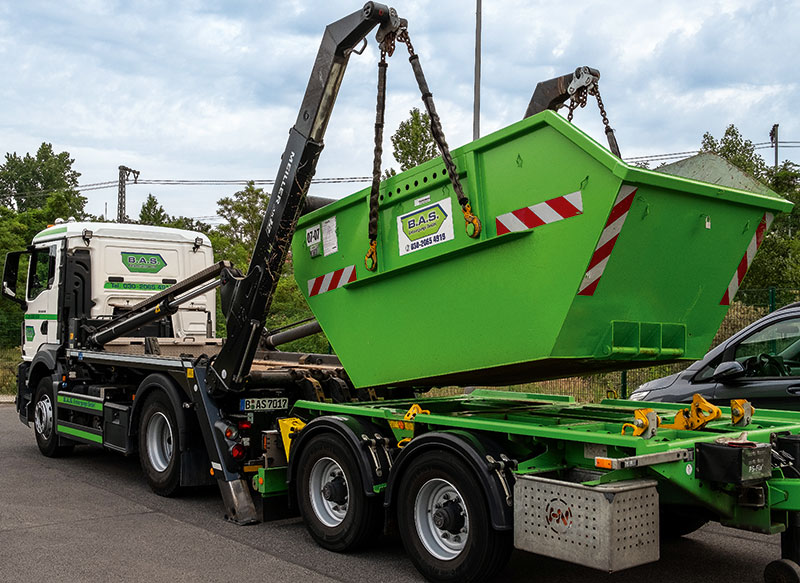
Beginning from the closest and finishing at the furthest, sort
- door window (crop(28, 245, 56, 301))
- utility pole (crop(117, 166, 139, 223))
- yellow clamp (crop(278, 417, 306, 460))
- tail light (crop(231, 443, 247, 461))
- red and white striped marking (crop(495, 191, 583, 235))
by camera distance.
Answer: red and white striped marking (crop(495, 191, 583, 235)), yellow clamp (crop(278, 417, 306, 460)), tail light (crop(231, 443, 247, 461)), door window (crop(28, 245, 56, 301)), utility pole (crop(117, 166, 139, 223))

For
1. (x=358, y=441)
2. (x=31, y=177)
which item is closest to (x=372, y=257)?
(x=358, y=441)

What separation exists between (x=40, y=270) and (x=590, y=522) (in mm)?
8392

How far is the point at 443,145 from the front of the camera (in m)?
5.43

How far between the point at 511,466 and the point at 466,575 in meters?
0.69

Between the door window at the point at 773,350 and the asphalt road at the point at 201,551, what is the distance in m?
1.44

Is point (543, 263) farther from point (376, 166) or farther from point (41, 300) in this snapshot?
point (41, 300)

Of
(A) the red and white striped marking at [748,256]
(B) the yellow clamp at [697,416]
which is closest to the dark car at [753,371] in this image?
(A) the red and white striped marking at [748,256]

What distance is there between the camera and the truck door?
9.88m

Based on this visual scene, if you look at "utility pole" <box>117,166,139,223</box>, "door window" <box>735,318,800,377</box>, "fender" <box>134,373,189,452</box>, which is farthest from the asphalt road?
"utility pole" <box>117,166,139,223</box>

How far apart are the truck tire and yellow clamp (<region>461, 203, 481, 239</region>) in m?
3.73

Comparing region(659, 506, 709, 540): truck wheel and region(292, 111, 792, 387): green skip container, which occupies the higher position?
region(292, 111, 792, 387): green skip container

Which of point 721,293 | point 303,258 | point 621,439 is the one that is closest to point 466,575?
point 621,439

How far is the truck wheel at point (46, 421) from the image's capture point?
32.3ft

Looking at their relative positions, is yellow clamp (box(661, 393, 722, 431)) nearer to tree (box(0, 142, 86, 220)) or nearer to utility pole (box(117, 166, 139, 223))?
utility pole (box(117, 166, 139, 223))
